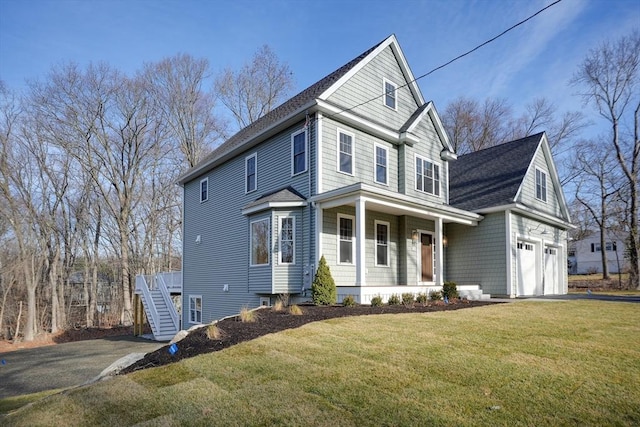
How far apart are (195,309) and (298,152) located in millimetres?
9265

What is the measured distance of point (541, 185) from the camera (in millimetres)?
18891

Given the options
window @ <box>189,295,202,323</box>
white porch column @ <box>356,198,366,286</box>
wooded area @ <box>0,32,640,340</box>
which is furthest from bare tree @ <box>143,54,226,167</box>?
white porch column @ <box>356,198,366,286</box>

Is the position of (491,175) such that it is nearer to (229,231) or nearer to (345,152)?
(345,152)

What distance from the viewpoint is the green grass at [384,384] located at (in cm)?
402

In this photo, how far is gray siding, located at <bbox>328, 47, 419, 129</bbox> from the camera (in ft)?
45.6

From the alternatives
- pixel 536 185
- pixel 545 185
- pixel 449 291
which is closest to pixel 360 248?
pixel 449 291

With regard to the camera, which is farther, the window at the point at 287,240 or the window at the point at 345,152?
the window at the point at 345,152

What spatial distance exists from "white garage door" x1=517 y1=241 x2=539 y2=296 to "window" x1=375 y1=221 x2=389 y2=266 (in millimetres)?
5216

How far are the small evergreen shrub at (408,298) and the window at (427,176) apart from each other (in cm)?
508

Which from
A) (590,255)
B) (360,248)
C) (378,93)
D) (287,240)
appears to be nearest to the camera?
(360,248)

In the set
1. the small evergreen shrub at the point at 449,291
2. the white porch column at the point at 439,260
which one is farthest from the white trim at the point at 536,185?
the small evergreen shrub at the point at 449,291

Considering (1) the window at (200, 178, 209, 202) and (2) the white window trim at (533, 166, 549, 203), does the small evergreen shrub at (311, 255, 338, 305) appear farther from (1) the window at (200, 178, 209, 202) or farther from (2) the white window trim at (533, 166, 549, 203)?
(2) the white window trim at (533, 166, 549, 203)

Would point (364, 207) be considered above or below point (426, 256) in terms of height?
above

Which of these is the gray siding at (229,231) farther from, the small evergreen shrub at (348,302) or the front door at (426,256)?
the front door at (426,256)
